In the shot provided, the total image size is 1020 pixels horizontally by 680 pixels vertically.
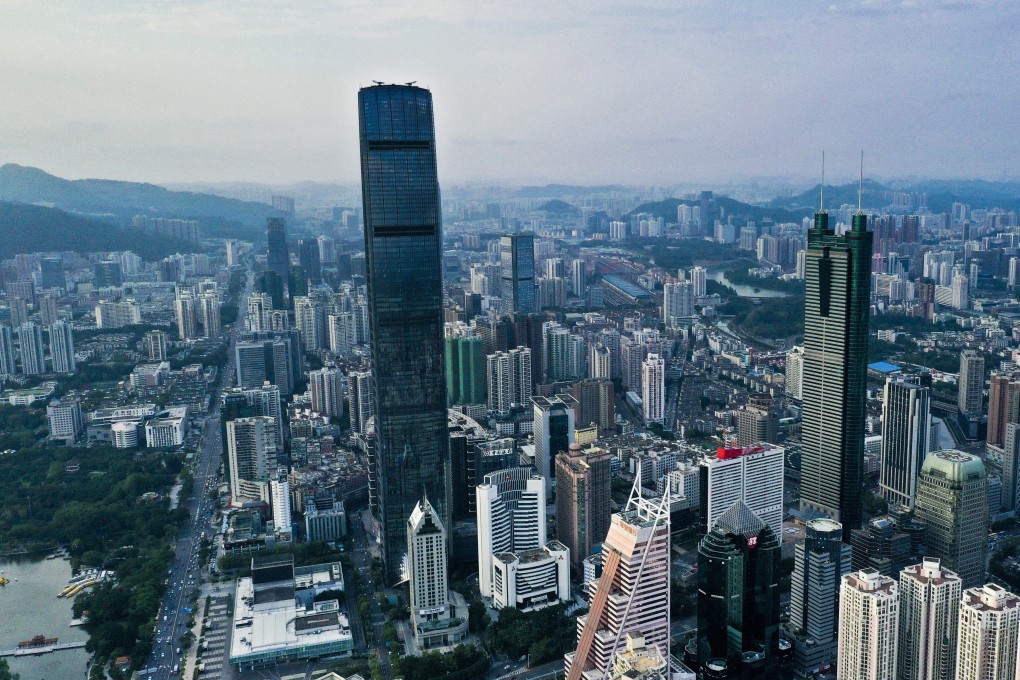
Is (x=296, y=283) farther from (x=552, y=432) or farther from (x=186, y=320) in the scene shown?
(x=552, y=432)

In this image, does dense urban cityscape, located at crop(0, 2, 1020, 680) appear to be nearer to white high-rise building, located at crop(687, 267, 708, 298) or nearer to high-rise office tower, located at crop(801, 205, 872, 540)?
high-rise office tower, located at crop(801, 205, 872, 540)

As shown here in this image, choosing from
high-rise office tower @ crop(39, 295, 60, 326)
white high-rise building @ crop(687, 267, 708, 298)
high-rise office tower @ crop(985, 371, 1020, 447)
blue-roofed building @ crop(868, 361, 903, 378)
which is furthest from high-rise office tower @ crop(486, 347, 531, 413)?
high-rise office tower @ crop(39, 295, 60, 326)

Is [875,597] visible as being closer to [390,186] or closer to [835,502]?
[835,502]

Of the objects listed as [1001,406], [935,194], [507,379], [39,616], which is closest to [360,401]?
[507,379]

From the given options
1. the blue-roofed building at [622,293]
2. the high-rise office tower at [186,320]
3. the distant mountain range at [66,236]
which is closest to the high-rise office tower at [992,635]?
the high-rise office tower at [186,320]

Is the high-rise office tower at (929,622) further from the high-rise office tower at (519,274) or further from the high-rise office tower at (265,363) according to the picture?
the high-rise office tower at (519,274)

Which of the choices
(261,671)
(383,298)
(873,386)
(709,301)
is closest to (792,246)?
(709,301)
